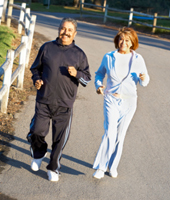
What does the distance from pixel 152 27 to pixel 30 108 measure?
15.6 meters

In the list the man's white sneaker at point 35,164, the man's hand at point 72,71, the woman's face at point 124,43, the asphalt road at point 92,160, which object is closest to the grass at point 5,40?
the asphalt road at point 92,160

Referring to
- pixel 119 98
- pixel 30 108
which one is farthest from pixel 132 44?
pixel 30 108

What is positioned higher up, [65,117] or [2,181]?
[65,117]

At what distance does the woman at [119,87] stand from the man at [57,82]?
38 centimetres

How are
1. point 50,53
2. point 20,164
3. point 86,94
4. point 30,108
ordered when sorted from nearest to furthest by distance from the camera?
point 50,53 → point 20,164 → point 30,108 → point 86,94

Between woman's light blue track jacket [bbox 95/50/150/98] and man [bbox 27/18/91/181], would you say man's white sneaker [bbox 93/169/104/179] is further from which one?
woman's light blue track jacket [bbox 95/50/150/98]

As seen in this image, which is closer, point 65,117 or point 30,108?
point 65,117

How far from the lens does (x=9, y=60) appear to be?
6652 mm

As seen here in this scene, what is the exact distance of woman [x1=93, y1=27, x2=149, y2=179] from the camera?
4.74 meters

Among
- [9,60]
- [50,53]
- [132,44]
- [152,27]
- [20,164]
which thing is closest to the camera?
[50,53]

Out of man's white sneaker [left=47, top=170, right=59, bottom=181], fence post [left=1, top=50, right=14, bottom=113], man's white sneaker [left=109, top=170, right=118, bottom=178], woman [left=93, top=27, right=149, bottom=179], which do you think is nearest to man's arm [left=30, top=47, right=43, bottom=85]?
woman [left=93, top=27, right=149, bottom=179]

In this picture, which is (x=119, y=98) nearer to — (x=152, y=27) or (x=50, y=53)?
(x=50, y=53)

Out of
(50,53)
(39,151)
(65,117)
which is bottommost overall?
(39,151)

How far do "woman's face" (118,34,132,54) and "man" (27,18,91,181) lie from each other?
1.63 ft
